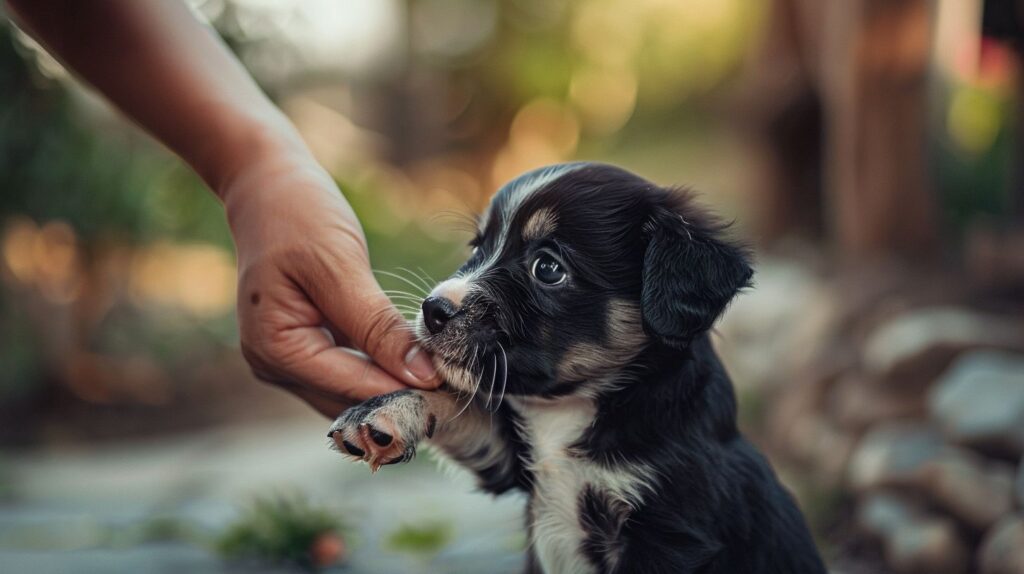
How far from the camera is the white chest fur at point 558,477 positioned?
8.75ft

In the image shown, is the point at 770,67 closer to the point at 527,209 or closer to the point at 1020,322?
the point at 1020,322

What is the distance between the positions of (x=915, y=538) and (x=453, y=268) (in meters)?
5.52

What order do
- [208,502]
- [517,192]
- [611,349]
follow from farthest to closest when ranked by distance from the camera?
[208,502]
[517,192]
[611,349]

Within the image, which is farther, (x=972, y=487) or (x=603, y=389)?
(x=972, y=487)

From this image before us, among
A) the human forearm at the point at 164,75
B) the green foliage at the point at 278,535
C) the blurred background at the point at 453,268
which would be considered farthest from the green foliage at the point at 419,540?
the human forearm at the point at 164,75

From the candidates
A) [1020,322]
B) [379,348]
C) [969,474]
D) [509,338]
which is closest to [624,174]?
[509,338]

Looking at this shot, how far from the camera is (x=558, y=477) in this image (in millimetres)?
2701

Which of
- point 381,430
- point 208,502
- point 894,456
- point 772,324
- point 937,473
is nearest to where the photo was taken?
point 381,430

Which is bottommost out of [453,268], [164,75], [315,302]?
[315,302]

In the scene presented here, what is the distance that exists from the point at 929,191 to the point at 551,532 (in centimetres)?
532

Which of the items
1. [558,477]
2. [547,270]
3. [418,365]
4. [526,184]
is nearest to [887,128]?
[526,184]

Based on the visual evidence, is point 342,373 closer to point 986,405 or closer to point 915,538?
point 915,538

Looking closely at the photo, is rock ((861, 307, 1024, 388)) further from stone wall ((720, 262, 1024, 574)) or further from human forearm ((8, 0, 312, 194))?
human forearm ((8, 0, 312, 194))

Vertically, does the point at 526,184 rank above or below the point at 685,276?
above
